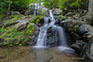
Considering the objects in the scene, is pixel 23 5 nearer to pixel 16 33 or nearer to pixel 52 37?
pixel 16 33

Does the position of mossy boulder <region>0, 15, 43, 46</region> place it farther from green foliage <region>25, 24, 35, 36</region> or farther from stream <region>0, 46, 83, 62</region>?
stream <region>0, 46, 83, 62</region>

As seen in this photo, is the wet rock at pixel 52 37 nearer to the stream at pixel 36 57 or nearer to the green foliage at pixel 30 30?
the green foliage at pixel 30 30

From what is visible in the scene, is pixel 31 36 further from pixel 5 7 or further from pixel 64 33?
pixel 5 7

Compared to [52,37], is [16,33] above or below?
above

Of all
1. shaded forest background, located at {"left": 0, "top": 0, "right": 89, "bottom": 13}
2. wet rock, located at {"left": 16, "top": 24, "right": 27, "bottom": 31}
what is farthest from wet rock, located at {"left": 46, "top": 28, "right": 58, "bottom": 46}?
shaded forest background, located at {"left": 0, "top": 0, "right": 89, "bottom": 13}

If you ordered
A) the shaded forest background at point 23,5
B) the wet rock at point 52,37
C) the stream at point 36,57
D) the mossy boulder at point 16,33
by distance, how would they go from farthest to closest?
the shaded forest background at point 23,5 < the wet rock at point 52,37 < the mossy boulder at point 16,33 < the stream at point 36,57

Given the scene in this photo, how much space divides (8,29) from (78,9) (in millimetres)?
10928

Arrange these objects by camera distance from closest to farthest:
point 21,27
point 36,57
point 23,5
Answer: point 36,57 → point 21,27 → point 23,5

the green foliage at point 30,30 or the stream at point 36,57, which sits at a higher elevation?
the green foliage at point 30,30

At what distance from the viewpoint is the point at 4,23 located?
271 inches

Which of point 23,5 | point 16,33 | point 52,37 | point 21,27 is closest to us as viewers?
point 16,33

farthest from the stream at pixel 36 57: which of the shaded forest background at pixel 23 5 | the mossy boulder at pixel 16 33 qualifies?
the shaded forest background at pixel 23 5

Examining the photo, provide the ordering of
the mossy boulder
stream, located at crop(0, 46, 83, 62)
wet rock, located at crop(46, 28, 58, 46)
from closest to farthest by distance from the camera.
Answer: stream, located at crop(0, 46, 83, 62), the mossy boulder, wet rock, located at crop(46, 28, 58, 46)

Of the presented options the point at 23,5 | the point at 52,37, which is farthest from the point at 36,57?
the point at 23,5
